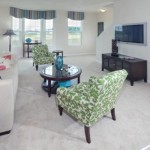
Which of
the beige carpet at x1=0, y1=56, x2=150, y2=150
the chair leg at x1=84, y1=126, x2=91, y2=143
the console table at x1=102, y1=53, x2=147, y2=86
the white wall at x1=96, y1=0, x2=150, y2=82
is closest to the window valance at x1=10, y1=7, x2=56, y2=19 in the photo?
the white wall at x1=96, y1=0, x2=150, y2=82

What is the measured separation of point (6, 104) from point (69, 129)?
A: 2.99ft

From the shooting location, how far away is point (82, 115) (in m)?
2.12

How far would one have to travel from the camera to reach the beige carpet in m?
2.10

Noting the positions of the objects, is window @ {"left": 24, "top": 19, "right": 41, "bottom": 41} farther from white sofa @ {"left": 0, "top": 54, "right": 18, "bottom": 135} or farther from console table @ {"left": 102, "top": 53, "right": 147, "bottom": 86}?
white sofa @ {"left": 0, "top": 54, "right": 18, "bottom": 135}

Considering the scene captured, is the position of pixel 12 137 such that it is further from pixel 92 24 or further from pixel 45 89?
pixel 92 24

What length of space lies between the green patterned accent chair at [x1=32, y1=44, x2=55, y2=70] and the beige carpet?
245 cm

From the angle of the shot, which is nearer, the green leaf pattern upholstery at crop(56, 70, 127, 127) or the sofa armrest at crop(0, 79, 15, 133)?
the green leaf pattern upholstery at crop(56, 70, 127, 127)

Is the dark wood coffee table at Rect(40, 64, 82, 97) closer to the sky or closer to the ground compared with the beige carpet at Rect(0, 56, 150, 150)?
closer to the sky

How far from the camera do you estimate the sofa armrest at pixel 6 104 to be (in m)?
2.02

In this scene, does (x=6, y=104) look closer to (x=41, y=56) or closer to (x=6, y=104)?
(x=6, y=104)

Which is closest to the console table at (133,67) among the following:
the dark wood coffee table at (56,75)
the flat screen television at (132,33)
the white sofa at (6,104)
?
the flat screen television at (132,33)

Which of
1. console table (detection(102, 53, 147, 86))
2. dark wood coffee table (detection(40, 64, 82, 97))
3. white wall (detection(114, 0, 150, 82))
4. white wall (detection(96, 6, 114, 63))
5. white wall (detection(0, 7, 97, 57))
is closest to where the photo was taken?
dark wood coffee table (detection(40, 64, 82, 97))

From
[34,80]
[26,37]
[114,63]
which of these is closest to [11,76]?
[34,80]

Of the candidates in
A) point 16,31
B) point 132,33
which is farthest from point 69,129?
point 16,31
